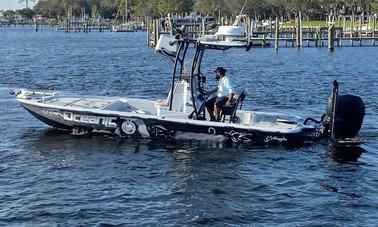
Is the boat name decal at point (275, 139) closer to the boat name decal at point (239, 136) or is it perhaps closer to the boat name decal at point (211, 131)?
the boat name decal at point (239, 136)

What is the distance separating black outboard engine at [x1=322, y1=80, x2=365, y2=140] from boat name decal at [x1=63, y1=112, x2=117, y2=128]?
652 cm

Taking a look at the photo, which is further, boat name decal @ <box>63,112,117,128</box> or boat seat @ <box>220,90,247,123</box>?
boat name decal @ <box>63,112,117,128</box>

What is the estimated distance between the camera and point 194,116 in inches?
813

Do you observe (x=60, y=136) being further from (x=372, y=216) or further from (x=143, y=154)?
(x=372, y=216)

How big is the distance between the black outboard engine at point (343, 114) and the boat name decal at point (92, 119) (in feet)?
21.4

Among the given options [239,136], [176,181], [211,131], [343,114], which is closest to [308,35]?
[343,114]

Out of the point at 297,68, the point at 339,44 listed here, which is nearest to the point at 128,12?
the point at 339,44

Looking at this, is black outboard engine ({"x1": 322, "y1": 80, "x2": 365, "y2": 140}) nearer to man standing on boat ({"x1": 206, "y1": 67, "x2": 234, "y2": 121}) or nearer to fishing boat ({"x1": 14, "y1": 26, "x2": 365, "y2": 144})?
fishing boat ({"x1": 14, "y1": 26, "x2": 365, "y2": 144})

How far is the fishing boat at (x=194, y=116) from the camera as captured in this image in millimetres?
19797

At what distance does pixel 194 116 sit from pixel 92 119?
10.6 ft

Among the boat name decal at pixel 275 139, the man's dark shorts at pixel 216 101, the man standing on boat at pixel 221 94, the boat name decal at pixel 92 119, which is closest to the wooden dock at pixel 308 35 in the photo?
the boat name decal at pixel 92 119

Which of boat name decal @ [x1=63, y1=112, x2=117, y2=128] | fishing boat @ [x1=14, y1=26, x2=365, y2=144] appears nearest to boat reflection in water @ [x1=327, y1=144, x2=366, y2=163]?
fishing boat @ [x1=14, y1=26, x2=365, y2=144]

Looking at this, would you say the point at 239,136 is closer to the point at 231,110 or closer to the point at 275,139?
the point at 231,110

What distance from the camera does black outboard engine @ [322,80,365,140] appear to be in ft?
64.0
